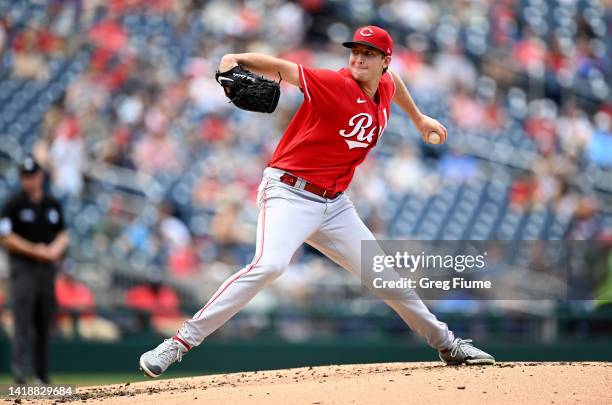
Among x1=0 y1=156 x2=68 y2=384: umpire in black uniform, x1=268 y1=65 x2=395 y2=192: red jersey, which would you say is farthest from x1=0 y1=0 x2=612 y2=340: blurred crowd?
x1=268 y1=65 x2=395 y2=192: red jersey

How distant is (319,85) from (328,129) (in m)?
0.22

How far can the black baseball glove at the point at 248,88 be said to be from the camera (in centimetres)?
447

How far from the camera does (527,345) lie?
8.77 metres

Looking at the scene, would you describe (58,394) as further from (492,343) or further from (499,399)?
(492,343)

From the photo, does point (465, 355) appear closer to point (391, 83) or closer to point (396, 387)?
point (396, 387)

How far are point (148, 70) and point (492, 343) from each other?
18.2 feet

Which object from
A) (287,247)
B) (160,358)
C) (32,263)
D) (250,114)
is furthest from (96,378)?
(287,247)

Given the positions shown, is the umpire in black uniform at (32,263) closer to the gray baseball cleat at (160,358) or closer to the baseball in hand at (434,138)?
the gray baseball cleat at (160,358)

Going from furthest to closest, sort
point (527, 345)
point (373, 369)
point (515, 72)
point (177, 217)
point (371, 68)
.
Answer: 1. point (515, 72)
2. point (177, 217)
3. point (527, 345)
4. point (373, 369)
5. point (371, 68)

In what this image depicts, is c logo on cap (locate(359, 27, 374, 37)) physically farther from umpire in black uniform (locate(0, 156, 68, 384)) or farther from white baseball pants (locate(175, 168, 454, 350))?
umpire in black uniform (locate(0, 156, 68, 384))

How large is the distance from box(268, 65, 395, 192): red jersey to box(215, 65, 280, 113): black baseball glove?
0.16 meters

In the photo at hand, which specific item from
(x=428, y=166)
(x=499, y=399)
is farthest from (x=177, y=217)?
(x=499, y=399)

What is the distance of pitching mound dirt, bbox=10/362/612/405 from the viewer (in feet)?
13.8

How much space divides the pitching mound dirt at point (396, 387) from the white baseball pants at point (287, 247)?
29cm
